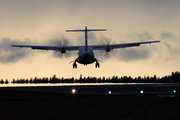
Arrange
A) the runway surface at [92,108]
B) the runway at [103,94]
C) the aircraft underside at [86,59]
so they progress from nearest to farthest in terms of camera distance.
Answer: the runway surface at [92,108] < the runway at [103,94] < the aircraft underside at [86,59]

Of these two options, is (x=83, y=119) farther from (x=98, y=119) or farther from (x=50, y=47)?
(x=50, y=47)

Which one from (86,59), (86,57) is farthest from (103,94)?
(86,59)

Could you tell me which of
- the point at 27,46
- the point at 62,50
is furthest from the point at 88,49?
the point at 27,46

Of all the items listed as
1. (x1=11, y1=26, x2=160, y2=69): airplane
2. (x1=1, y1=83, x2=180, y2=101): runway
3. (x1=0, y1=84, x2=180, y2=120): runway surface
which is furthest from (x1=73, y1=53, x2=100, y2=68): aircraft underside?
(x1=0, y1=84, x2=180, y2=120): runway surface

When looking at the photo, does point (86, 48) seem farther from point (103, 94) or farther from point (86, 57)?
point (103, 94)

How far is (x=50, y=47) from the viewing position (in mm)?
66188

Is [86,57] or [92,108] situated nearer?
[92,108]

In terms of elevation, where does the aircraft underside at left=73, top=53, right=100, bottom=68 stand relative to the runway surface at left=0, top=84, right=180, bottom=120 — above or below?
above

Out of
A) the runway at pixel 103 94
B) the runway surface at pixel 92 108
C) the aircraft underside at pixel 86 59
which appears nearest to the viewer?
the runway surface at pixel 92 108

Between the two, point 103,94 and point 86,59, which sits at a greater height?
point 86,59

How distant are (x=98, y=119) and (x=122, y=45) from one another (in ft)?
157

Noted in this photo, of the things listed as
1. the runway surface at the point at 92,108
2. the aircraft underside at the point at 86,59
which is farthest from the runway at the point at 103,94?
the aircraft underside at the point at 86,59

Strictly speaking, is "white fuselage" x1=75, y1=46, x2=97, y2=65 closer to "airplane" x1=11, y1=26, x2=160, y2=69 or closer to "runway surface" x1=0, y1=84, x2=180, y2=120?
"airplane" x1=11, y1=26, x2=160, y2=69

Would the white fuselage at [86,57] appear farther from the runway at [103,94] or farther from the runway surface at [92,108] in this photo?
the runway surface at [92,108]
